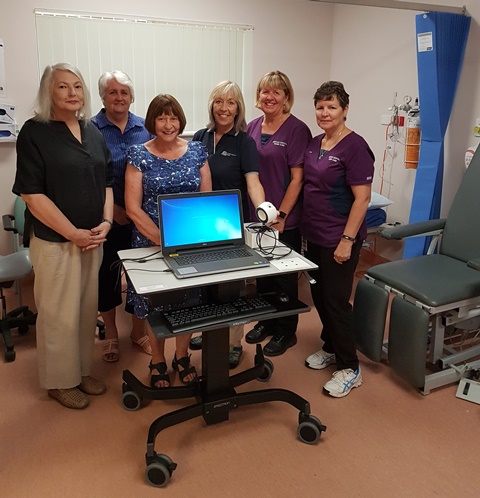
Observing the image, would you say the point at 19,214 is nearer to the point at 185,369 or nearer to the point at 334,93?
the point at 185,369

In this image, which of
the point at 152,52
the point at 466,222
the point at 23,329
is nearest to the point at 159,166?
the point at 23,329

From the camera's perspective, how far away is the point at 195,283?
168 centimetres

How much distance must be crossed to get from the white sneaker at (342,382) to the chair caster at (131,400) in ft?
2.88

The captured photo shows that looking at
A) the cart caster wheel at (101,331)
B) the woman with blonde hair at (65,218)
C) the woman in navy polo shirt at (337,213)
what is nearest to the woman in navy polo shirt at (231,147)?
the woman in navy polo shirt at (337,213)

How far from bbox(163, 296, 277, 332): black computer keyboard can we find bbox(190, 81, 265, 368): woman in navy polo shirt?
59cm

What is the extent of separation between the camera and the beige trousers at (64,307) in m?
2.07

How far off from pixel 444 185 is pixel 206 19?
7.21 ft

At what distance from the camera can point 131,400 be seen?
2.20 m

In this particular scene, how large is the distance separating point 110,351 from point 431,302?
1.65 m

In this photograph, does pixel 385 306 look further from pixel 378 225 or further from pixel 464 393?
pixel 378 225

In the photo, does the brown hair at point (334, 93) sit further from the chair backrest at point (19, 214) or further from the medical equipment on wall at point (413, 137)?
the chair backrest at point (19, 214)

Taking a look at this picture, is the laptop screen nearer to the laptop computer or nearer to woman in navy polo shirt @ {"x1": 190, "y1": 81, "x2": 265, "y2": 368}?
the laptop computer

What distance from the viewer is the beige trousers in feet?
6.79

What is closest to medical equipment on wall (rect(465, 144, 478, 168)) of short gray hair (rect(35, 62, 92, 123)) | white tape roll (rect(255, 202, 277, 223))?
white tape roll (rect(255, 202, 277, 223))
